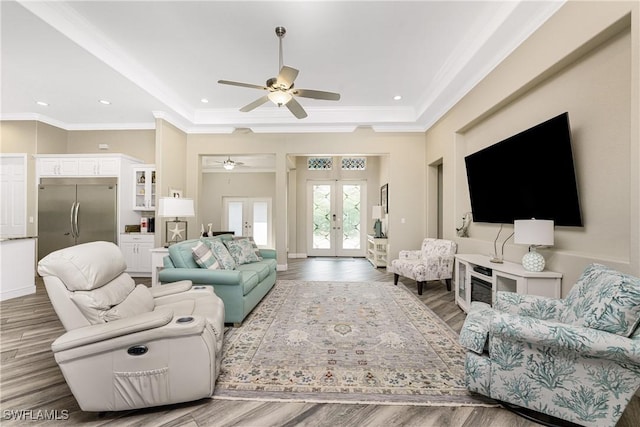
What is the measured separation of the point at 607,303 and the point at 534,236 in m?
0.94

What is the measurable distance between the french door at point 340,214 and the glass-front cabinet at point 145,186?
3.91m

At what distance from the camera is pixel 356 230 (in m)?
7.87

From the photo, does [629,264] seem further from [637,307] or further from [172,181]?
[172,181]

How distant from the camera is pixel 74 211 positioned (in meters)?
4.98

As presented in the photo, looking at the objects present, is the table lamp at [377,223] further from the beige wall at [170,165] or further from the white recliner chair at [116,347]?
the white recliner chair at [116,347]

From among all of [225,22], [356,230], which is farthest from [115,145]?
[356,230]

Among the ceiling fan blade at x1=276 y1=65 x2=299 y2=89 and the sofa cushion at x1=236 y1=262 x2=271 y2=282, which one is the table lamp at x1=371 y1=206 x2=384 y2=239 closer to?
the sofa cushion at x1=236 y1=262 x2=271 y2=282

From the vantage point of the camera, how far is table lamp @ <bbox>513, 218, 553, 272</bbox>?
7.53 feet

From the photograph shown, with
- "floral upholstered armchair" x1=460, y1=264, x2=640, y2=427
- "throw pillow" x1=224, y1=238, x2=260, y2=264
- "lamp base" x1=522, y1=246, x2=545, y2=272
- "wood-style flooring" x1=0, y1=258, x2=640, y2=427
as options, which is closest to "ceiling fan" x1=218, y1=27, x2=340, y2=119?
"throw pillow" x1=224, y1=238, x2=260, y2=264

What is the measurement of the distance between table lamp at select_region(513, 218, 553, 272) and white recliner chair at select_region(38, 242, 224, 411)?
265 cm

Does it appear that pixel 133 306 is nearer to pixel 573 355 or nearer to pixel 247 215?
pixel 573 355

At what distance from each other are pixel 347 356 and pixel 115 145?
19.9 feet

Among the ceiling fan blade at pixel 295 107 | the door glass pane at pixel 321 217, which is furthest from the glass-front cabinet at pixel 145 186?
the door glass pane at pixel 321 217

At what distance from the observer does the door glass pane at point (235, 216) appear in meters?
8.96
